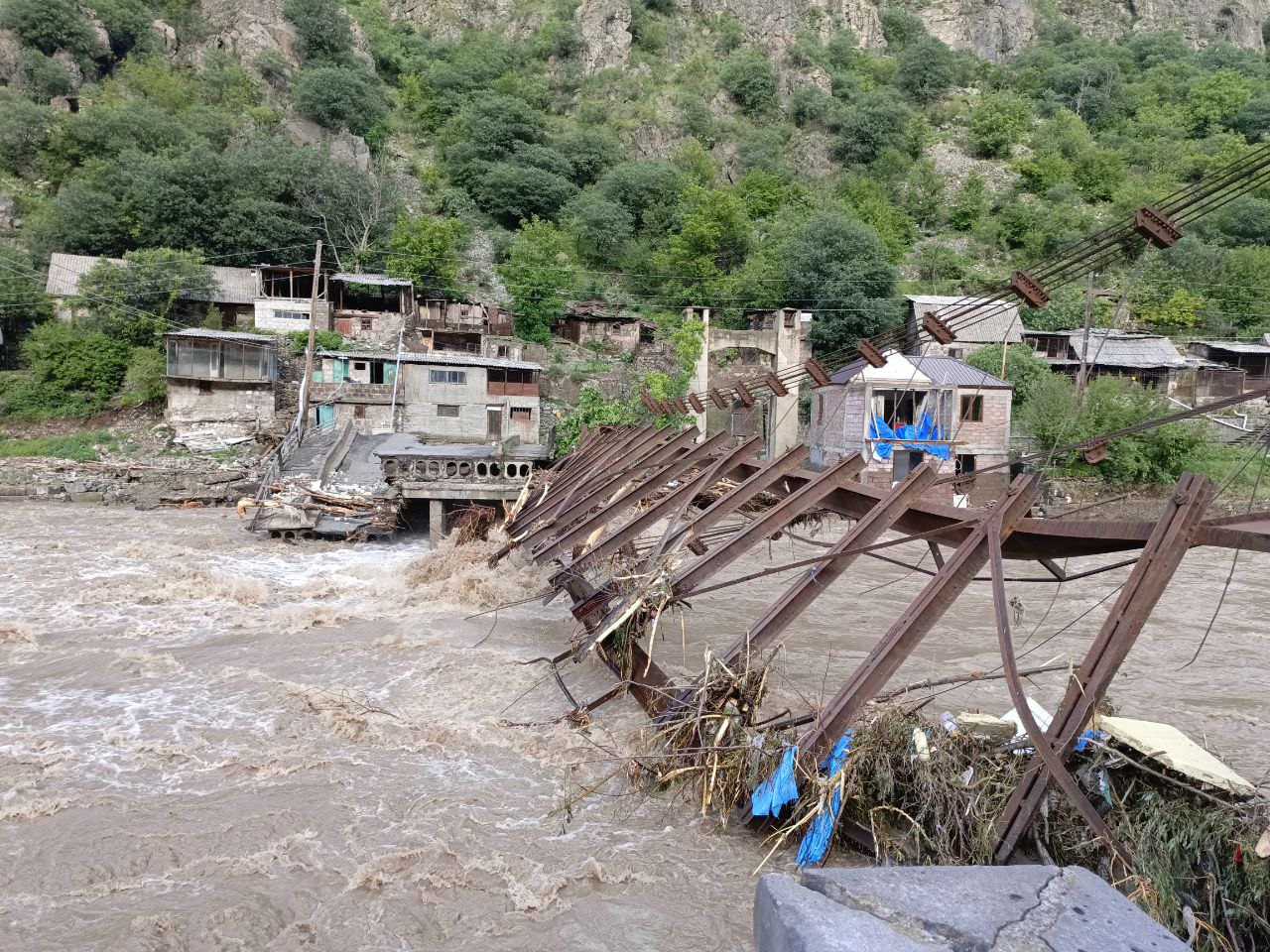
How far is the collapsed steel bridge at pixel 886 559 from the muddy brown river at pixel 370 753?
1.35 metres

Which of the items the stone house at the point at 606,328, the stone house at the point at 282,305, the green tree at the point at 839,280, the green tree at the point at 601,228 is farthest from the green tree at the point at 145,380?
the green tree at the point at 839,280

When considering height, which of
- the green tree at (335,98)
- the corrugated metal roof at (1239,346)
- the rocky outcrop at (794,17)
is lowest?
the corrugated metal roof at (1239,346)

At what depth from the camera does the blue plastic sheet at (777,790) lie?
234 inches

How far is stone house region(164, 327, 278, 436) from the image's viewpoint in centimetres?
3100

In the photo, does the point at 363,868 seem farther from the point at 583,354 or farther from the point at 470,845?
the point at 583,354

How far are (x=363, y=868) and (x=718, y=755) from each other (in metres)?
3.16

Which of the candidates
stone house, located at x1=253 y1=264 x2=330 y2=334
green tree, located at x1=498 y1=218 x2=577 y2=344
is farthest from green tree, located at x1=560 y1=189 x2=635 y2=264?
stone house, located at x1=253 y1=264 x2=330 y2=334

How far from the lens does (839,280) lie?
43719mm

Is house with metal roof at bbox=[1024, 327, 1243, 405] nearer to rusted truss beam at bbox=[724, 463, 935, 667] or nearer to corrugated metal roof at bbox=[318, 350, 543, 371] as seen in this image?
corrugated metal roof at bbox=[318, 350, 543, 371]

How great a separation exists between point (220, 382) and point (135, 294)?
295 inches

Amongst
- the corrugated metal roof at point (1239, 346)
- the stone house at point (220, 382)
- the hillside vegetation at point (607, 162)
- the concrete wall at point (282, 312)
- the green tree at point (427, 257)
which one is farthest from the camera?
the green tree at point (427, 257)

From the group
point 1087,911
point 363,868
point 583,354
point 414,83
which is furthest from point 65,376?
point 414,83

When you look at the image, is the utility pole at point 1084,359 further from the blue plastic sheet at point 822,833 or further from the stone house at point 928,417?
the blue plastic sheet at point 822,833

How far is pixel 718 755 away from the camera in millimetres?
6555
